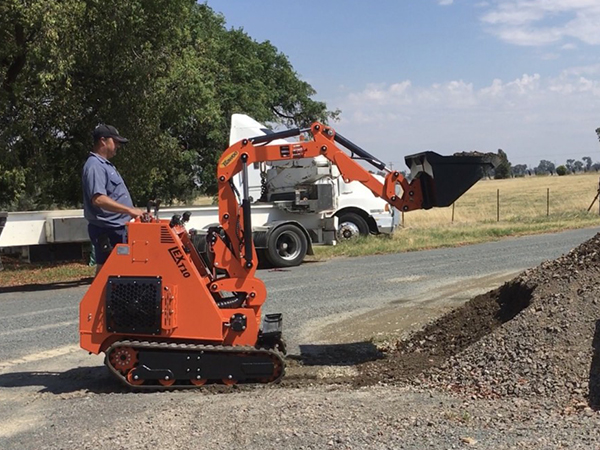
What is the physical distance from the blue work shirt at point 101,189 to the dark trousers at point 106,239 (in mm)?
55

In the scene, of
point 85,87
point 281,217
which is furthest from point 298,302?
point 85,87

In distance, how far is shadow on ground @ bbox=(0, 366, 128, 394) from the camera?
6.35 meters

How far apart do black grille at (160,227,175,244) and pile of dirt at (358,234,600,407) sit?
212cm

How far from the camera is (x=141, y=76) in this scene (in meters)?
15.5

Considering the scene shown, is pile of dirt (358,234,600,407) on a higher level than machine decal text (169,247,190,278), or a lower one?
lower

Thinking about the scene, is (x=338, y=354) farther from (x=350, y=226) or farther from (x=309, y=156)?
(x=350, y=226)

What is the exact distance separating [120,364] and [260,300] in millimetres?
1406

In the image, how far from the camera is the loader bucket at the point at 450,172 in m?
6.31

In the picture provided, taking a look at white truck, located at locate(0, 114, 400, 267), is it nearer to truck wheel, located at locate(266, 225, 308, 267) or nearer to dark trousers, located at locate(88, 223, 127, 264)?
truck wheel, located at locate(266, 225, 308, 267)

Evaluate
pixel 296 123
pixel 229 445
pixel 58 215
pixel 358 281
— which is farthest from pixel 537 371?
pixel 296 123

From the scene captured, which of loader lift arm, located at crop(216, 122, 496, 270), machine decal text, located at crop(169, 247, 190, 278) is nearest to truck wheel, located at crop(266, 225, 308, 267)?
loader lift arm, located at crop(216, 122, 496, 270)

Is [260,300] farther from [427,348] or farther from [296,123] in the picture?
[296,123]

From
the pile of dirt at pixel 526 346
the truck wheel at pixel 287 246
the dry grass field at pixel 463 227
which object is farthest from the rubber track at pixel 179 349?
the dry grass field at pixel 463 227

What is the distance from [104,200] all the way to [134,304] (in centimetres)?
99
